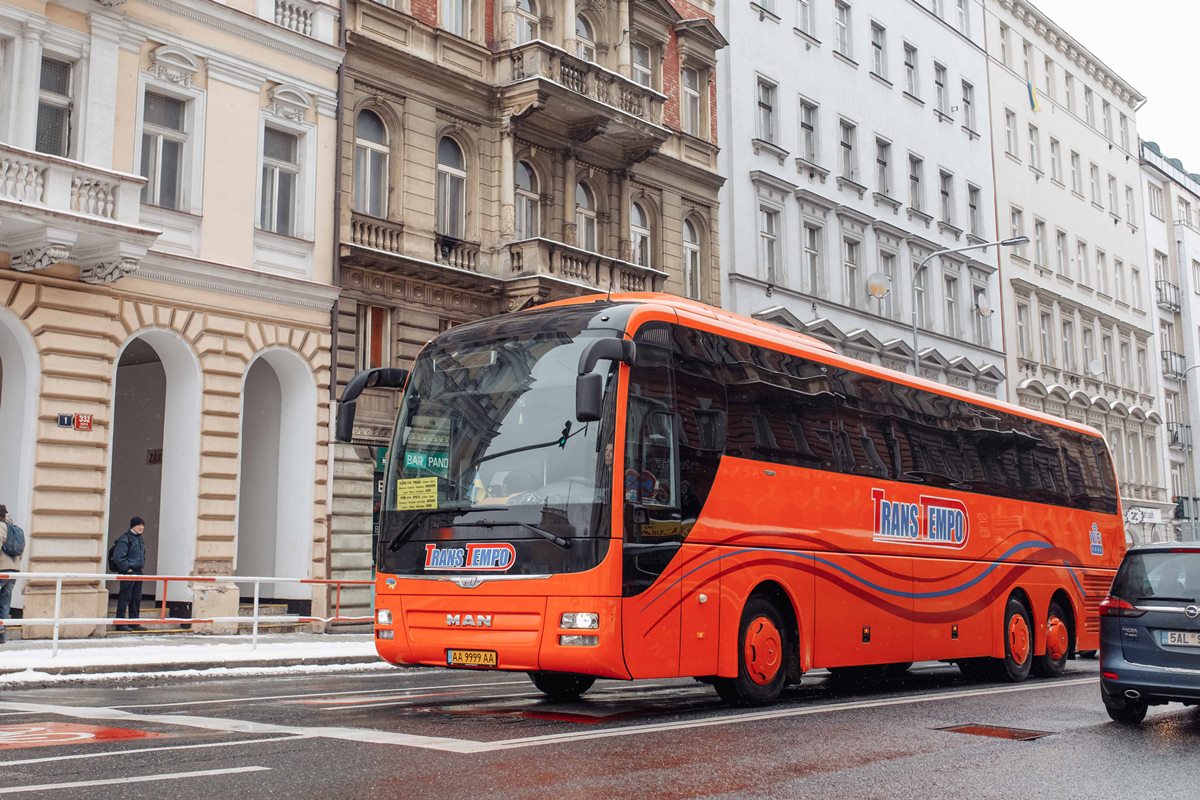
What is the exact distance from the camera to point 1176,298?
6419 cm

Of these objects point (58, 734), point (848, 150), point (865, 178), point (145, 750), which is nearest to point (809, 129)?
point (848, 150)

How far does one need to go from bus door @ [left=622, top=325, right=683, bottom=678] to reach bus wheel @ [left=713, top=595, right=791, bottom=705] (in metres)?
1.06

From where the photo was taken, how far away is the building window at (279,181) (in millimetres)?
23312

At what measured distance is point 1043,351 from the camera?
166 ft

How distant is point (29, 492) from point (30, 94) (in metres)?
5.87

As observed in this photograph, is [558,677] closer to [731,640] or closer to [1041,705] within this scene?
[731,640]

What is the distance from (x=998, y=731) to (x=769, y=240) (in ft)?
86.8

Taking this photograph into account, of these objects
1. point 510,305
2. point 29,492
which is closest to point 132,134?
point 29,492

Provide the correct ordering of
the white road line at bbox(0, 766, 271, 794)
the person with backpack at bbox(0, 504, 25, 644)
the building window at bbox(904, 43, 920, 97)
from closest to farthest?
the white road line at bbox(0, 766, 271, 794) < the person with backpack at bbox(0, 504, 25, 644) < the building window at bbox(904, 43, 920, 97)

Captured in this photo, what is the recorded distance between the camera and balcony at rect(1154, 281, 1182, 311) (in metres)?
62.5

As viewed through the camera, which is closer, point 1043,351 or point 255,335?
point 255,335

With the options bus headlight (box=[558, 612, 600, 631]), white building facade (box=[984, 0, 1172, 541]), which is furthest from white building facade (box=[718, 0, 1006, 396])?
bus headlight (box=[558, 612, 600, 631])

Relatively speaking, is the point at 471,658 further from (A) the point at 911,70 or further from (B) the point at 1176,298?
(B) the point at 1176,298

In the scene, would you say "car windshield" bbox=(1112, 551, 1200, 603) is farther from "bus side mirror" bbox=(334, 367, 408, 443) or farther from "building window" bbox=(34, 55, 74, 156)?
"building window" bbox=(34, 55, 74, 156)
